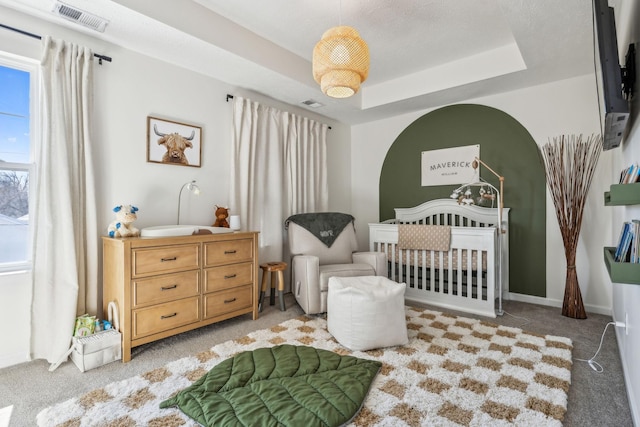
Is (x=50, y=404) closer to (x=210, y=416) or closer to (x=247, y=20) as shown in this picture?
(x=210, y=416)

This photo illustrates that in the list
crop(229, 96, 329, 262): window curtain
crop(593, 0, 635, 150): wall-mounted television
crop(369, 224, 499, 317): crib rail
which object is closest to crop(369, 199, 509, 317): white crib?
crop(369, 224, 499, 317): crib rail

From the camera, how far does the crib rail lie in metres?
3.09

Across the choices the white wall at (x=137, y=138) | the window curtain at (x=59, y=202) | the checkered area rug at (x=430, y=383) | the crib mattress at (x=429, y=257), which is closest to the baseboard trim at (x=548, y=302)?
the crib mattress at (x=429, y=257)

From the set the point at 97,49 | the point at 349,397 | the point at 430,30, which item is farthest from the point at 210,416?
the point at 430,30

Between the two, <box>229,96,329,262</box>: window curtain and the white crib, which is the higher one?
<box>229,96,329,262</box>: window curtain

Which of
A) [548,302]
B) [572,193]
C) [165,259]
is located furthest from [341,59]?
[548,302]

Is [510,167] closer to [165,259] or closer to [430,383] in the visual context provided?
[430,383]

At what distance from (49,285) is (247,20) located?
248cm

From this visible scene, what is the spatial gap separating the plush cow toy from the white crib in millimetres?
2490

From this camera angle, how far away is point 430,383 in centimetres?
186

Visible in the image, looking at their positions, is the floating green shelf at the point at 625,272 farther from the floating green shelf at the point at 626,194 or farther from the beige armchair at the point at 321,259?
the beige armchair at the point at 321,259

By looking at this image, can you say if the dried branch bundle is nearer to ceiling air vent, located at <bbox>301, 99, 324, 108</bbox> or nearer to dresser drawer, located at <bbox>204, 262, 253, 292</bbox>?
ceiling air vent, located at <bbox>301, 99, 324, 108</bbox>

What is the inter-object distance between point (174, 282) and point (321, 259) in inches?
61.3

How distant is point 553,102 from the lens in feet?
11.1
